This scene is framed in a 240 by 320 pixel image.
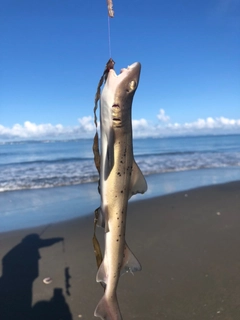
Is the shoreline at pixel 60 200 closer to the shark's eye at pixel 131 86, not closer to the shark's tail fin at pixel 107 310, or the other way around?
the shark's tail fin at pixel 107 310

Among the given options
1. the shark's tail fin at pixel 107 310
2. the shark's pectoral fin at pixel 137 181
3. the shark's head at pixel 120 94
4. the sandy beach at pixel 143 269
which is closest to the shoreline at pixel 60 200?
the sandy beach at pixel 143 269

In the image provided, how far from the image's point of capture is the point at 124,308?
16.2 feet

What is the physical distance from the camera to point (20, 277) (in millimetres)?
6043

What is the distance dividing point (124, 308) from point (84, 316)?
64 centimetres

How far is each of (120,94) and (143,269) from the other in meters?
4.58

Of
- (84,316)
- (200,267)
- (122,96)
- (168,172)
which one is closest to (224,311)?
(200,267)

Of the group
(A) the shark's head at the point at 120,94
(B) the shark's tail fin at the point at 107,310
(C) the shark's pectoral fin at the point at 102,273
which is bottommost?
(B) the shark's tail fin at the point at 107,310

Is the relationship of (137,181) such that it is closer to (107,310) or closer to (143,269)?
(107,310)

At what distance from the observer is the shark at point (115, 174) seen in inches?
95.8

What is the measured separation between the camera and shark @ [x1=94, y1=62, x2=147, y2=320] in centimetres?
243

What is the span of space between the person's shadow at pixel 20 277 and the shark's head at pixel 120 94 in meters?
3.91

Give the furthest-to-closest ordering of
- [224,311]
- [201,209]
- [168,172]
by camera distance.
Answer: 1. [168,172]
2. [201,209]
3. [224,311]

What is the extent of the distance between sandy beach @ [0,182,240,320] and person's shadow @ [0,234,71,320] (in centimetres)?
2

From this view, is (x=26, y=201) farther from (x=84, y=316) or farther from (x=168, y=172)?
(x=168, y=172)
